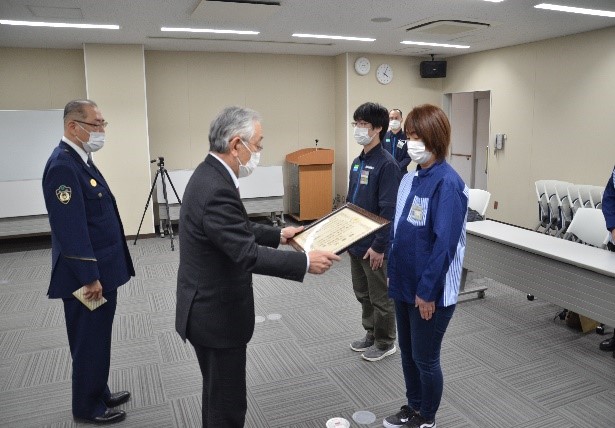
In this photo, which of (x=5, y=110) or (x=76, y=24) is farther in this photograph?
(x=5, y=110)

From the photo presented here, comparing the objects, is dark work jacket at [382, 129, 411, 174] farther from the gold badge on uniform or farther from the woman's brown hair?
the gold badge on uniform

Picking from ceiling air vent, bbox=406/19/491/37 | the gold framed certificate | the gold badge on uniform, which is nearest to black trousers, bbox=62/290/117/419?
the gold badge on uniform

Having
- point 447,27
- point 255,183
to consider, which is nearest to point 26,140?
point 255,183

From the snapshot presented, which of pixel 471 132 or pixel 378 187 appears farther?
pixel 471 132

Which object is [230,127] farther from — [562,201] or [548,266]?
[562,201]

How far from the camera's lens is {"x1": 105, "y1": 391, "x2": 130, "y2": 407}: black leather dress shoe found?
2609 millimetres

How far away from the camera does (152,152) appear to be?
7.21 m

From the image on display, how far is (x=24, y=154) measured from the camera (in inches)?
244

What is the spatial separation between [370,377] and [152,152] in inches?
216

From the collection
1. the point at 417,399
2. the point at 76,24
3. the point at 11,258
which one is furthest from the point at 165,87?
the point at 417,399

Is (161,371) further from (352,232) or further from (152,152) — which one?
(152,152)

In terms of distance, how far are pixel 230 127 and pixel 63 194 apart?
98cm

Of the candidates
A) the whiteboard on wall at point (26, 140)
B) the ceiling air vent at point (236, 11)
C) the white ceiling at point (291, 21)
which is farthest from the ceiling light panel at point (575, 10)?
the whiteboard on wall at point (26, 140)

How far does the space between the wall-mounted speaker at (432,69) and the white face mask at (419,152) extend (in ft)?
20.6
